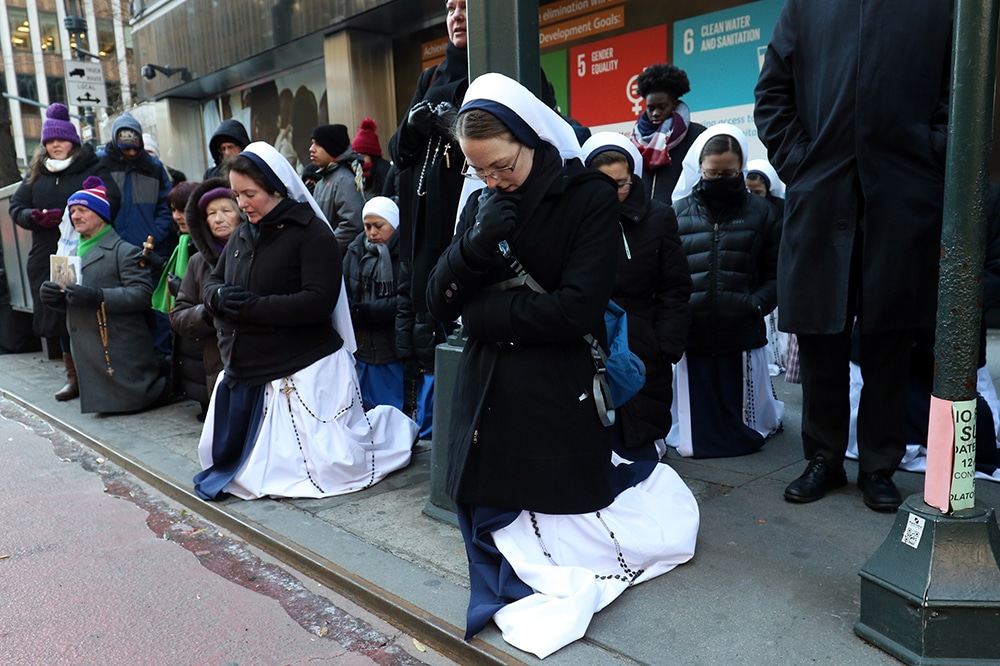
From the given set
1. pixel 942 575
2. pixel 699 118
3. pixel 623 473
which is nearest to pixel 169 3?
pixel 699 118

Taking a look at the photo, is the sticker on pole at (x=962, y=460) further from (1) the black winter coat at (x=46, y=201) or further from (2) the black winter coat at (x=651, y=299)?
(1) the black winter coat at (x=46, y=201)

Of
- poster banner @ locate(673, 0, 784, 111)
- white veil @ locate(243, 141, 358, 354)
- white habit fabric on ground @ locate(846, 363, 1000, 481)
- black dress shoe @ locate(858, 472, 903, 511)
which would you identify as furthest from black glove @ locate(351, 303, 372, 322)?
poster banner @ locate(673, 0, 784, 111)

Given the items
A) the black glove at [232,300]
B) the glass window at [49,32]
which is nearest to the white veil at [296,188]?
the black glove at [232,300]

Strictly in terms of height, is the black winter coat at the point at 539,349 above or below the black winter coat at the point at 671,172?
below

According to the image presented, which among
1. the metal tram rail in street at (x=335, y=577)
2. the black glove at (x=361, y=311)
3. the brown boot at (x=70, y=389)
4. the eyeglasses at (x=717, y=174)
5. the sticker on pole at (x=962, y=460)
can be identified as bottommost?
the metal tram rail in street at (x=335, y=577)

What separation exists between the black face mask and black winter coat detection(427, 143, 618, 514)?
1.81 m

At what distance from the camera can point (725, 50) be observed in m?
8.78

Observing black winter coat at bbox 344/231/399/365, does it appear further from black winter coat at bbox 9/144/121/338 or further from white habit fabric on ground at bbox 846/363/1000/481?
black winter coat at bbox 9/144/121/338

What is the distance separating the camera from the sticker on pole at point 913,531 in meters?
2.49

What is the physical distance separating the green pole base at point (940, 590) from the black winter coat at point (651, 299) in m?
1.71

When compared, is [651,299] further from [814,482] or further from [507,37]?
[507,37]

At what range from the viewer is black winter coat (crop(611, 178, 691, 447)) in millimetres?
4180

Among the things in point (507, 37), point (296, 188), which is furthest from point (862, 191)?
point (296, 188)

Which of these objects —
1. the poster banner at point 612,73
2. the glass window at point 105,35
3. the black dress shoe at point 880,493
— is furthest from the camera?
the glass window at point 105,35
